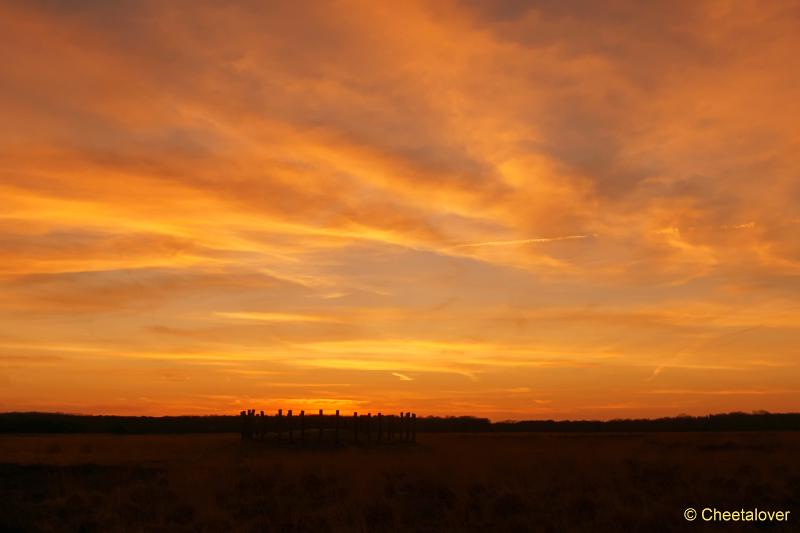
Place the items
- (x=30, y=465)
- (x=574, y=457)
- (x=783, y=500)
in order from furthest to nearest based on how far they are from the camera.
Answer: (x=574, y=457)
(x=30, y=465)
(x=783, y=500)

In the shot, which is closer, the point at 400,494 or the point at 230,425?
the point at 400,494

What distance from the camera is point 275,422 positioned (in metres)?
65.3

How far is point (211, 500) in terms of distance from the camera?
24.4 meters

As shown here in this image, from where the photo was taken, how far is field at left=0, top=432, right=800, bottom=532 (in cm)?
2095

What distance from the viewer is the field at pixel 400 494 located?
825 inches

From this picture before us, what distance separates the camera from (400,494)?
25.9 metres

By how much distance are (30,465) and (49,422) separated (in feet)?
235

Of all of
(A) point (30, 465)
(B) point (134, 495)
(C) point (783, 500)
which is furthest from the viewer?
(A) point (30, 465)

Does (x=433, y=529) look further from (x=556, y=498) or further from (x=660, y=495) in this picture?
(x=660, y=495)

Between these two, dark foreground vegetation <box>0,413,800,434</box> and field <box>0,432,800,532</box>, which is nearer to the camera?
field <box>0,432,800,532</box>

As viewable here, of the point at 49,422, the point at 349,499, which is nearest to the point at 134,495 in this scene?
the point at 349,499

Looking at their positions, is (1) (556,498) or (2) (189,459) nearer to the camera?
(1) (556,498)

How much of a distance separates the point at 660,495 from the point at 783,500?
3.54 metres

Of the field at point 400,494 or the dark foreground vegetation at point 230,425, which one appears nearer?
the field at point 400,494
